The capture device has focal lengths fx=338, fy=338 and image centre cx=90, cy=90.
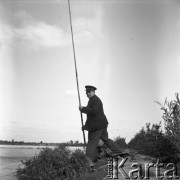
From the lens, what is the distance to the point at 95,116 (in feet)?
24.9

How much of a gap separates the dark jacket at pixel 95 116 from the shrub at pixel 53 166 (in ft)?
4.57

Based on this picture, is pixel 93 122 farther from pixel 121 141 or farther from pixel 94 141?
pixel 121 141

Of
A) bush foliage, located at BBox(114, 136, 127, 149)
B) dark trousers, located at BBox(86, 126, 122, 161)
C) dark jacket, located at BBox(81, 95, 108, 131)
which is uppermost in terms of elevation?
dark jacket, located at BBox(81, 95, 108, 131)

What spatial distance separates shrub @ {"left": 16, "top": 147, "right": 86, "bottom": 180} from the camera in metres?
8.31

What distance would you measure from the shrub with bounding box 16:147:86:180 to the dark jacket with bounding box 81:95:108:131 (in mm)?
1393

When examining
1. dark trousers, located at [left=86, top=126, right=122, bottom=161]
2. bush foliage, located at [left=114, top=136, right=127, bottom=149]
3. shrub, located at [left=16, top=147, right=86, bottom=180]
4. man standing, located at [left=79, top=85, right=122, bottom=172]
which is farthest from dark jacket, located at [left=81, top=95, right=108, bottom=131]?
bush foliage, located at [left=114, top=136, right=127, bottom=149]

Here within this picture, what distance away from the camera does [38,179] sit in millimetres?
8266

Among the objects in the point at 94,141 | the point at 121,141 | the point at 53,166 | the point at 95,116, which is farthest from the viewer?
the point at 121,141

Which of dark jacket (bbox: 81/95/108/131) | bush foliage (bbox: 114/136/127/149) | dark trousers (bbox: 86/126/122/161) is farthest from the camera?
bush foliage (bbox: 114/136/127/149)

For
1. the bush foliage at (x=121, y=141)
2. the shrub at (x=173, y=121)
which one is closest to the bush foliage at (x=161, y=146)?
the shrub at (x=173, y=121)

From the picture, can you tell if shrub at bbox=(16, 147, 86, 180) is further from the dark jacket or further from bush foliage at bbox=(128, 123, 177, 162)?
bush foliage at bbox=(128, 123, 177, 162)

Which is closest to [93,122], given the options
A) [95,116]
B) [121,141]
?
[95,116]

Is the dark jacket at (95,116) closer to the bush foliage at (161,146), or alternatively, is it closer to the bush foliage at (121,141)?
the bush foliage at (161,146)

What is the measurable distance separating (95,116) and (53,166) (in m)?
1.96
